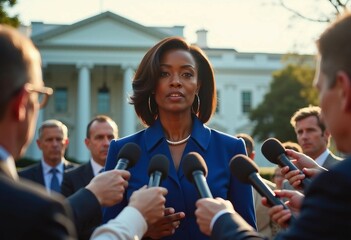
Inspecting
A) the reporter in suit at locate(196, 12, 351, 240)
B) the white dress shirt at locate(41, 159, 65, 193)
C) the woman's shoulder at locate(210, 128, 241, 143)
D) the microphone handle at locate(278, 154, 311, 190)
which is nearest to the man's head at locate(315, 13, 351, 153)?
the reporter in suit at locate(196, 12, 351, 240)

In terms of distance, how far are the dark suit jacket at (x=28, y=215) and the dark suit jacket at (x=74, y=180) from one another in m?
5.55

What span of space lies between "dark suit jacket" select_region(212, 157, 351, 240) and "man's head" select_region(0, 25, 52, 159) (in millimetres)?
1014

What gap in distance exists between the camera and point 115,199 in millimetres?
3406

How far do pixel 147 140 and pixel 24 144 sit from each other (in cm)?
205

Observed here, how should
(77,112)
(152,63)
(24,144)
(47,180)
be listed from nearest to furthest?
(24,144)
(152,63)
(47,180)
(77,112)

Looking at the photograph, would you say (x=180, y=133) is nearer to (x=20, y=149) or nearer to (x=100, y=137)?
(x=20, y=149)

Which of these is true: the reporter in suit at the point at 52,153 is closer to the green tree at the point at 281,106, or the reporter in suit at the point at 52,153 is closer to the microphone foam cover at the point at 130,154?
the microphone foam cover at the point at 130,154

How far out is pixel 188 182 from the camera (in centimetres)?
415

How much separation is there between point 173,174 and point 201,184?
1041 mm

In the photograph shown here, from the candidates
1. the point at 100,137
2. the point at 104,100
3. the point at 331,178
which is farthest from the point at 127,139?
the point at 104,100

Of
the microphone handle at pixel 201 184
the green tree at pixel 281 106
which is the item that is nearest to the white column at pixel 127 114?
the green tree at pixel 281 106

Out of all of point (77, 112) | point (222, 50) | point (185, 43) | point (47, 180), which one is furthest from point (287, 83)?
point (185, 43)

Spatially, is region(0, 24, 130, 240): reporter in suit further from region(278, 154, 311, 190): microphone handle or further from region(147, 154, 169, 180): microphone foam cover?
region(278, 154, 311, 190): microphone handle

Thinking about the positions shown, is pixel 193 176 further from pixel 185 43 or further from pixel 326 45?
pixel 185 43
